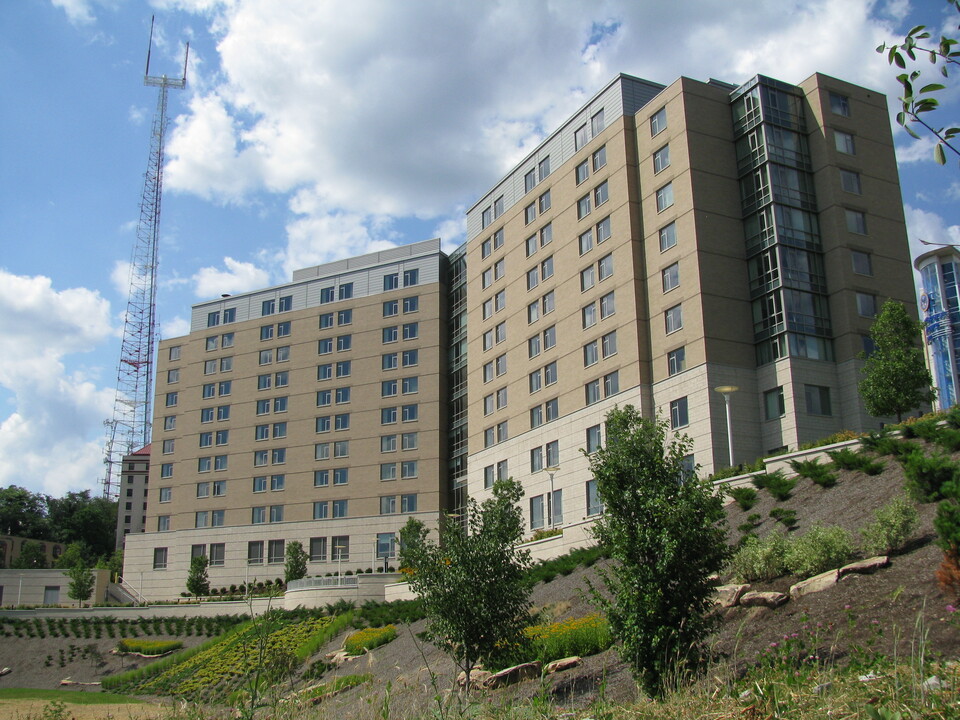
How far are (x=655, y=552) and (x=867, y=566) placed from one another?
5.89m

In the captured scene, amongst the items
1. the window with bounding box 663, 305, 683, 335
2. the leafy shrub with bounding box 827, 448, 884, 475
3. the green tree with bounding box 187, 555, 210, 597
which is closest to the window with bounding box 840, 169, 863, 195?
the window with bounding box 663, 305, 683, 335

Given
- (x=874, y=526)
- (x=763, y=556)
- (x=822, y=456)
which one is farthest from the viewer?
(x=822, y=456)

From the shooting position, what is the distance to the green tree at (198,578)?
72.4 metres

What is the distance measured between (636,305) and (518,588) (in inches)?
1137

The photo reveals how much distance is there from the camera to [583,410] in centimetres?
5050

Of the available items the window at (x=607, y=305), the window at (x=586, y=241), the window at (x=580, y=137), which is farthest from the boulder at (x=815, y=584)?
the window at (x=580, y=137)

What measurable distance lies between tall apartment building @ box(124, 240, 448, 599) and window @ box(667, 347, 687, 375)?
1145 inches

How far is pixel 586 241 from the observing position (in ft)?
174

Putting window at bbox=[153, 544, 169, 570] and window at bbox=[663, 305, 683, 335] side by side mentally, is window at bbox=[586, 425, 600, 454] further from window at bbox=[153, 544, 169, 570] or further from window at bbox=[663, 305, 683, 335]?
window at bbox=[153, 544, 169, 570]

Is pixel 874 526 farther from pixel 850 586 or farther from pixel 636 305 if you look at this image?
pixel 636 305

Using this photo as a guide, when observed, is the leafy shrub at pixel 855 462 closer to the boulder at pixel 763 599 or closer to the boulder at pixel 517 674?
the boulder at pixel 763 599

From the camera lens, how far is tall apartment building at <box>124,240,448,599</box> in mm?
71750

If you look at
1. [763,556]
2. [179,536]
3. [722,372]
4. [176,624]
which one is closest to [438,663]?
[763,556]

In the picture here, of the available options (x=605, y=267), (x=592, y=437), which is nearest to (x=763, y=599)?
(x=592, y=437)
